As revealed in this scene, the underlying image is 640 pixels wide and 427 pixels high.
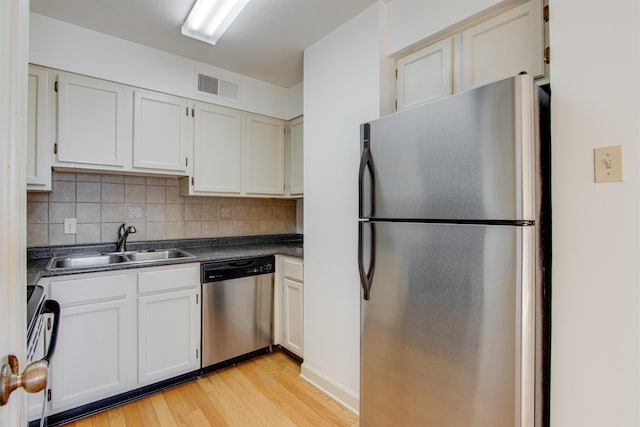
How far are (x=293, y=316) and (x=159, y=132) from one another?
1.76 metres

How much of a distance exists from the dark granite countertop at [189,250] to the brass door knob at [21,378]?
4.62ft

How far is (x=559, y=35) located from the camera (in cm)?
114

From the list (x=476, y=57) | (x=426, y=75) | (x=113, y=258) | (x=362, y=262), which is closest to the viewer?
(x=476, y=57)

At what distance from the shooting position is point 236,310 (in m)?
2.41

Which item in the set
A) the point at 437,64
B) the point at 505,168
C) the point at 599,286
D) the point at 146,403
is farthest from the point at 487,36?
the point at 146,403

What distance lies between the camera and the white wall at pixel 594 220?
3.25 ft

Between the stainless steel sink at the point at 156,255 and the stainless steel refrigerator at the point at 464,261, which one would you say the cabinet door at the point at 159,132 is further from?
the stainless steel refrigerator at the point at 464,261

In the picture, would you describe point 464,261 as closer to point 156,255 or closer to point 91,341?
point 91,341

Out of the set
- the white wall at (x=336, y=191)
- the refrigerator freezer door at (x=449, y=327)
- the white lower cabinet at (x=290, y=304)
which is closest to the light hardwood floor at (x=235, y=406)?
the white wall at (x=336, y=191)

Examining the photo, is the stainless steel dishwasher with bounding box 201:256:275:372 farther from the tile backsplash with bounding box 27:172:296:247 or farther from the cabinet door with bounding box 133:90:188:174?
the cabinet door with bounding box 133:90:188:174

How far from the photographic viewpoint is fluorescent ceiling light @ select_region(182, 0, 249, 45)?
1.78 metres

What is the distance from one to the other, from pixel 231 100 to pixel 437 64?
1.77 metres

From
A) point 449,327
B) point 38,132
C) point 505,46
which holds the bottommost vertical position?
point 449,327

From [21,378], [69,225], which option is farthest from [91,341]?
[21,378]
